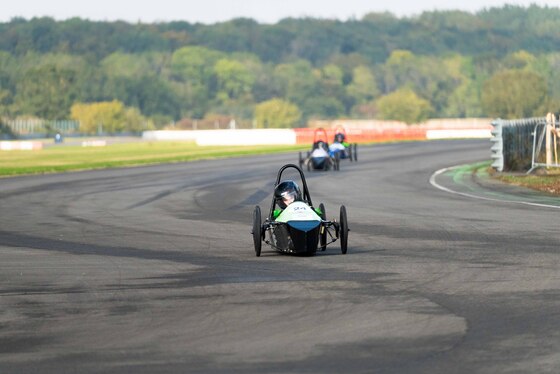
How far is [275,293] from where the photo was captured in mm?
11242

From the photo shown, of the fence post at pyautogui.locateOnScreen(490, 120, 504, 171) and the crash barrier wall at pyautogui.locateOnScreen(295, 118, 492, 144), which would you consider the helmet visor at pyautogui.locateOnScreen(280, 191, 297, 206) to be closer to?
the fence post at pyautogui.locateOnScreen(490, 120, 504, 171)

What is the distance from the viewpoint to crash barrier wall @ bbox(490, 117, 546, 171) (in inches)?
1387

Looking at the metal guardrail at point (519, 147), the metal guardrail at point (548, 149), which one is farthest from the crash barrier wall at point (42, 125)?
the metal guardrail at point (548, 149)

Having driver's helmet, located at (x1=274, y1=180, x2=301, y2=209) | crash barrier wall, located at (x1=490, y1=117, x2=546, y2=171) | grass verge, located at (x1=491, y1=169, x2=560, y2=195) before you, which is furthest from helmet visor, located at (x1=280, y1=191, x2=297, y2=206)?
crash barrier wall, located at (x1=490, y1=117, x2=546, y2=171)

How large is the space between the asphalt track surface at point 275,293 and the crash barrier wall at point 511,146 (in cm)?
1213

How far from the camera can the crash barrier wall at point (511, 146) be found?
116 ft

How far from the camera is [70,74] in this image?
588 feet

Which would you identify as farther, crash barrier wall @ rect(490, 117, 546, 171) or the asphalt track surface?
crash barrier wall @ rect(490, 117, 546, 171)

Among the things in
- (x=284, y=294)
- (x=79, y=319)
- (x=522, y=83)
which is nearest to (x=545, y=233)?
(x=284, y=294)

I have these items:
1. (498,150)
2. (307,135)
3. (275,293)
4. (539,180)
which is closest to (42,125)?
(307,135)

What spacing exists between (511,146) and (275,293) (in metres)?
25.7

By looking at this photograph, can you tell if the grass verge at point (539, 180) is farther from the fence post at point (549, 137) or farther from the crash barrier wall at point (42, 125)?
the crash barrier wall at point (42, 125)

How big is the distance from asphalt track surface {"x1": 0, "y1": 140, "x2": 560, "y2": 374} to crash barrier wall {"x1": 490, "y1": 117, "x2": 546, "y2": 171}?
39.8ft

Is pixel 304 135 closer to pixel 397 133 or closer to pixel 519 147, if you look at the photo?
A: pixel 397 133
